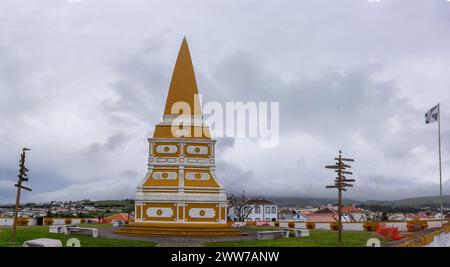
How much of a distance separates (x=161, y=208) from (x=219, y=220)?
9.69 feet

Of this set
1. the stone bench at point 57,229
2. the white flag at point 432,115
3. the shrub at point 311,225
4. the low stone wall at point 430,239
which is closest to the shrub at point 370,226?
the shrub at point 311,225

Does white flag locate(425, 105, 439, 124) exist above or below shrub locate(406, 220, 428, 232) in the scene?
above

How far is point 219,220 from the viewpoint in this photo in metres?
25.2

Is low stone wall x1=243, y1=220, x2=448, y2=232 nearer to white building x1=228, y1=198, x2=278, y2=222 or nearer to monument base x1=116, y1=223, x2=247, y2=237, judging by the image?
monument base x1=116, y1=223, x2=247, y2=237

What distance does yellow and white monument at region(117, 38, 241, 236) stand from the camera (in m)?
24.7

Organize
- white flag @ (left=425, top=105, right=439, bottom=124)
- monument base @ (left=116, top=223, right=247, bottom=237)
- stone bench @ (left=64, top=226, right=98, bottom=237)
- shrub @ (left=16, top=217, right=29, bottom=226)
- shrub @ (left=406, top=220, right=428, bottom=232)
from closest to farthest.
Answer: white flag @ (left=425, top=105, right=439, bottom=124)
stone bench @ (left=64, top=226, right=98, bottom=237)
monument base @ (left=116, top=223, right=247, bottom=237)
shrub @ (left=406, top=220, right=428, bottom=232)
shrub @ (left=16, top=217, right=29, bottom=226)

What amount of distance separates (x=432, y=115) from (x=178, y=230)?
12473 mm

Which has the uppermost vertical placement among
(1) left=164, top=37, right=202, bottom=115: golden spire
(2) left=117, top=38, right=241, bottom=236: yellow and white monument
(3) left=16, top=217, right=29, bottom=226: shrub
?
(1) left=164, top=37, right=202, bottom=115: golden spire

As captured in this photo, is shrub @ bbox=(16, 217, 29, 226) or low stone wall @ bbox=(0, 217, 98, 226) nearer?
low stone wall @ bbox=(0, 217, 98, 226)

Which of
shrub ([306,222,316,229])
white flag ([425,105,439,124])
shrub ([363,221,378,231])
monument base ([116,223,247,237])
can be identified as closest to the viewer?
white flag ([425,105,439,124])

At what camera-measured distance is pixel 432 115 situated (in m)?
21.6

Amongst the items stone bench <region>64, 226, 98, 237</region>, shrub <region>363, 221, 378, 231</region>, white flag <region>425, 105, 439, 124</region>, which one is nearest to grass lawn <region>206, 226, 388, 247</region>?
stone bench <region>64, 226, 98, 237</region>
